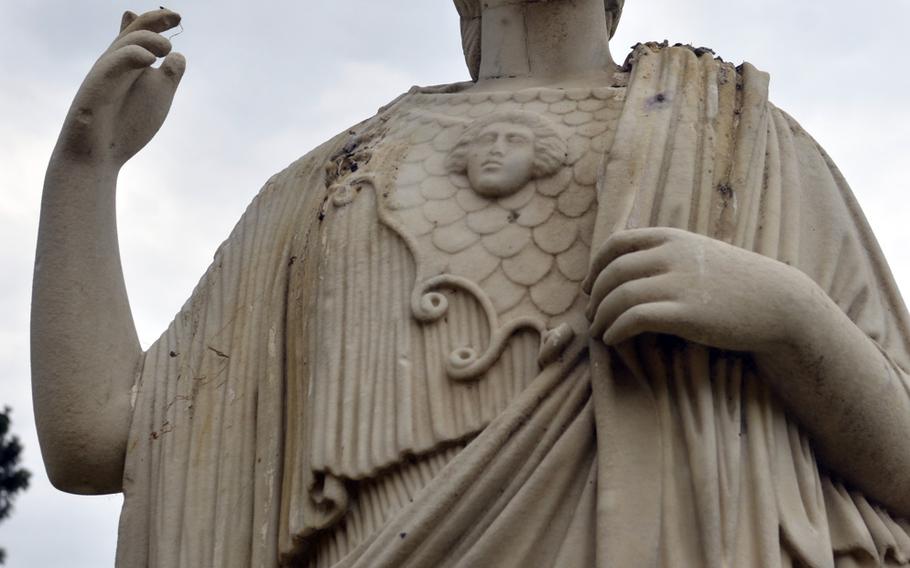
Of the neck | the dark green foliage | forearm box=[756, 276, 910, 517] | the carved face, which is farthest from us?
the dark green foliage

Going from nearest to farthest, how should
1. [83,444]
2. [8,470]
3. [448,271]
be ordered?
[448,271] < [83,444] < [8,470]

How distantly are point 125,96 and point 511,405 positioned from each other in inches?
60.1

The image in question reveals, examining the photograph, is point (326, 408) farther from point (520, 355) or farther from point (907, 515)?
point (907, 515)

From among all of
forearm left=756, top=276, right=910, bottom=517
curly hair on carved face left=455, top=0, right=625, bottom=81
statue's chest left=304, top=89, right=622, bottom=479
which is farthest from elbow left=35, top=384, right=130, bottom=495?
forearm left=756, top=276, right=910, bottom=517

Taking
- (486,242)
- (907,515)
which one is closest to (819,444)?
(907,515)

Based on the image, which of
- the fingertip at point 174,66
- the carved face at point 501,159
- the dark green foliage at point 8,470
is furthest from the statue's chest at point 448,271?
the dark green foliage at point 8,470

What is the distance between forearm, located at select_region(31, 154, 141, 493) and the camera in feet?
18.0

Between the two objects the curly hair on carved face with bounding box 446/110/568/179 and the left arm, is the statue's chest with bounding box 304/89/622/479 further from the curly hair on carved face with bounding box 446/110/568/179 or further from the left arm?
the left arm

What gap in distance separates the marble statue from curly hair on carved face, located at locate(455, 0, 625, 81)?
7.3 inches

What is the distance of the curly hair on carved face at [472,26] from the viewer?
625 centimetres

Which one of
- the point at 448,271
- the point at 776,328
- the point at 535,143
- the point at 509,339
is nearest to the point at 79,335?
the point at 448,271

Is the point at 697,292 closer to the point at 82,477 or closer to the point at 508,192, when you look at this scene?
the point at 508,192

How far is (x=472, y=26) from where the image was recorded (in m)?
6.26

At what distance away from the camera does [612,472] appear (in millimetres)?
4715
